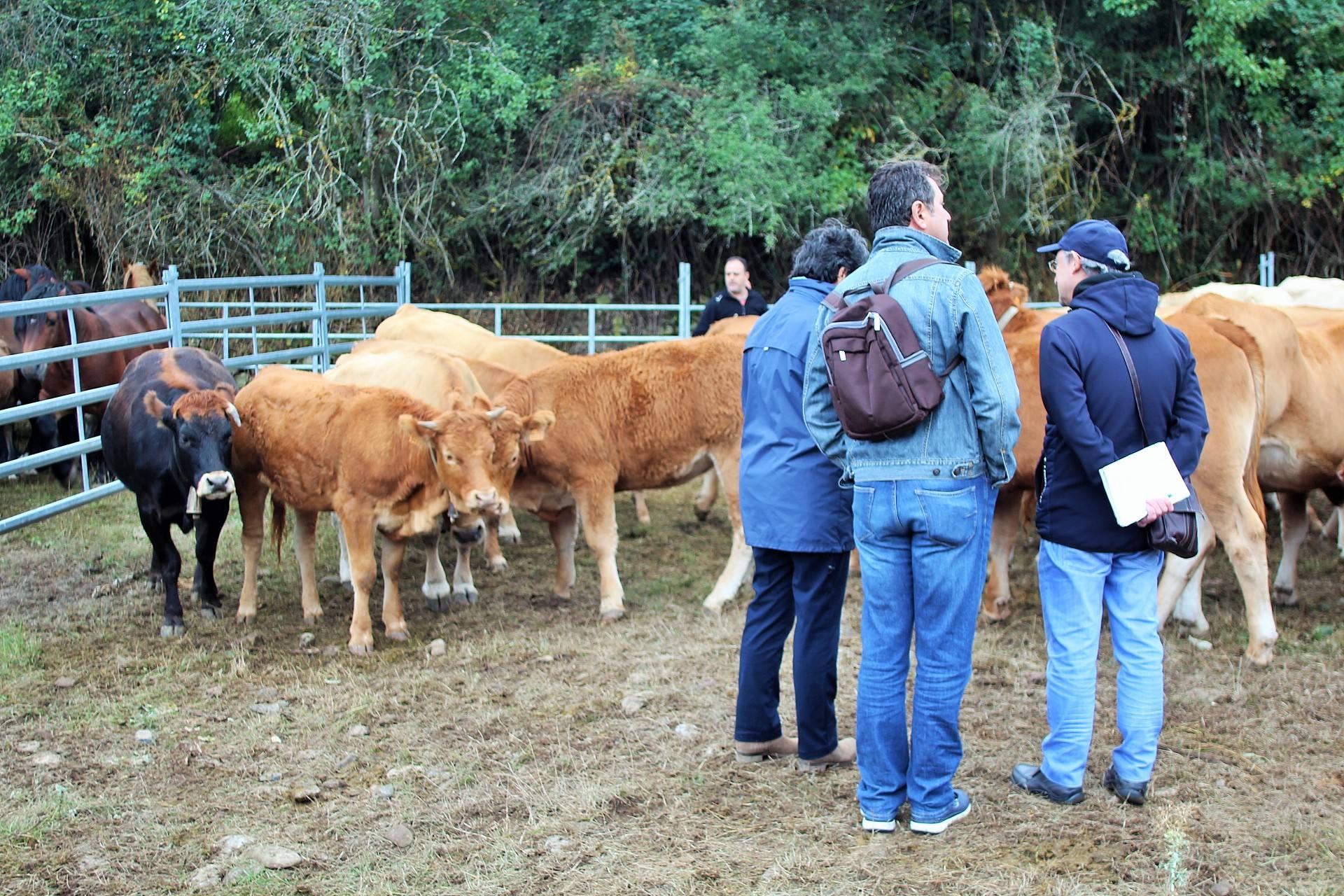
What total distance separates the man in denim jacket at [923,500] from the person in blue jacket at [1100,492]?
0.40m

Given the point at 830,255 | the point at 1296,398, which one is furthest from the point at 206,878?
the point at 1296,398

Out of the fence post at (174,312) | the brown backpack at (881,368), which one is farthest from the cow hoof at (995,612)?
the fence post at (174,312)

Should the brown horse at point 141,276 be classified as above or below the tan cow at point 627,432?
above

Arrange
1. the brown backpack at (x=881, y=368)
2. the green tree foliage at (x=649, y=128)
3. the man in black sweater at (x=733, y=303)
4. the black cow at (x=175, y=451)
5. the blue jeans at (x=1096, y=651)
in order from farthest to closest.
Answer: the green tree foliage at (x=649, y=128)
the man in black sweater at (x=733, y=303)
the black cow at (x=175, y=451)
the blue jeans at (x=1096, y=651)
the brown backpack at (x=881, y=368)

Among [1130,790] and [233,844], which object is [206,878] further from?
[1130,790]

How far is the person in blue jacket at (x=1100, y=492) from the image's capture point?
13.2 feet

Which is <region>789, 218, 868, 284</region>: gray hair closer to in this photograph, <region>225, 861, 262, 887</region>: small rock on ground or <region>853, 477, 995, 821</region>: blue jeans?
<region>853, 477, 995, 821</region>: blue jeans

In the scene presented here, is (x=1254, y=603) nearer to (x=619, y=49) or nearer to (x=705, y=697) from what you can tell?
(x=705, y=697)

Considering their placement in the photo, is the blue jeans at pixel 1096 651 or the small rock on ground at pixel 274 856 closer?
the small rock on ground at pixel 274 856

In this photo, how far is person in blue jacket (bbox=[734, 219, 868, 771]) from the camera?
4.22 meters

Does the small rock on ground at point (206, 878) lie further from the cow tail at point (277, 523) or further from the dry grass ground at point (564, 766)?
the cow tail at point (277, 523)

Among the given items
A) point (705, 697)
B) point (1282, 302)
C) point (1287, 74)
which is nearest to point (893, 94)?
point (1287, 74)

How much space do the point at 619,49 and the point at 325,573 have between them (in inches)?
391

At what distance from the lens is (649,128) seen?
15570mm
